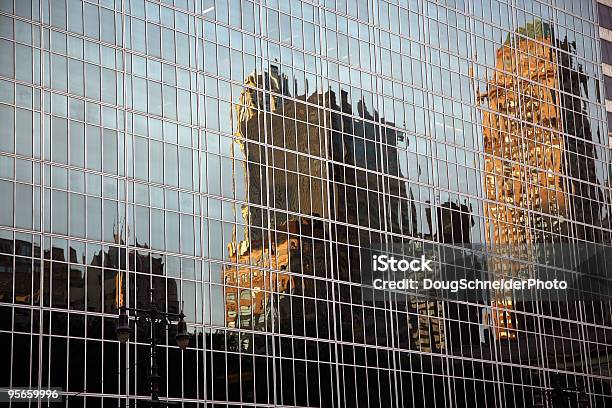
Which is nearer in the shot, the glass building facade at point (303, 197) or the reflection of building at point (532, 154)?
the glass building facade at point (303, 197)

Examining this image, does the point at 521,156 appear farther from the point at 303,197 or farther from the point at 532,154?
the point at 303,197

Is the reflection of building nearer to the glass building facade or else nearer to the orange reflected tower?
the orange reflected tower

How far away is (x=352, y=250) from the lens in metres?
77.9

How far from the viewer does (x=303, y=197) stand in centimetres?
7531

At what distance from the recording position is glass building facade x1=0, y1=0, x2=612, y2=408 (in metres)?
62.7

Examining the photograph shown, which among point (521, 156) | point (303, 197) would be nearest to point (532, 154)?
point (521, 156)

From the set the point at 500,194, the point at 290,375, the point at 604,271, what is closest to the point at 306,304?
the point at 290,375

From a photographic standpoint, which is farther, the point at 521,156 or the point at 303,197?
the point at 521,156

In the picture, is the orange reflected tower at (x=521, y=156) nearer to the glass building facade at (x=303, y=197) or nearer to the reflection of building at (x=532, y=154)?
the reflection of building at (x=532, y=154)

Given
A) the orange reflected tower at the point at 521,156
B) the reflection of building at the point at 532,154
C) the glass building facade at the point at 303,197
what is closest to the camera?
the glass building facade at the point at 303,197

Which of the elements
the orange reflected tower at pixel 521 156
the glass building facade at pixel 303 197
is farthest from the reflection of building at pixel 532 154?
the glass building facade at pixel 303 197

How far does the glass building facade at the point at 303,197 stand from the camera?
62719 millimetres

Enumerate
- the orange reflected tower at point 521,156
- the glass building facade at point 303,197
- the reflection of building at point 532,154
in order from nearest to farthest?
the glass building facade at point 303,197 < the orange reflected tower at point 521,156 < the reflection of building at point 532,154

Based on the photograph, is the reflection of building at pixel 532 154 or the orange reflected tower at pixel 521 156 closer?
the orange reflected tower at pixel 521 156
